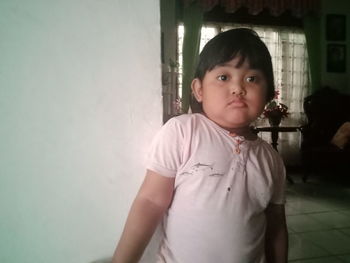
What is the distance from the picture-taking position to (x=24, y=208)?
47cm

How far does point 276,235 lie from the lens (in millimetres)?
566

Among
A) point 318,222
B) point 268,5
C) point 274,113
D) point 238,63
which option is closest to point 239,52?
point 238,63

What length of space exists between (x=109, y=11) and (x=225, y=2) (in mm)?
3355

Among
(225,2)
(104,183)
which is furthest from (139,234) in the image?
(225,2)

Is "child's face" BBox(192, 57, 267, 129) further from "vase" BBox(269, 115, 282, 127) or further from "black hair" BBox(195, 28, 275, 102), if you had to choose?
"vase" BBox(269, 115, 282, 127)

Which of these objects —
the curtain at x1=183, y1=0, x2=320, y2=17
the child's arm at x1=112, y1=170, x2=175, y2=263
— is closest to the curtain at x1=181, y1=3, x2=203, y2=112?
the curtain at x1=183, y1=0, x2=320, y2=17

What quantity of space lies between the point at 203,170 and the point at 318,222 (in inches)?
76.8

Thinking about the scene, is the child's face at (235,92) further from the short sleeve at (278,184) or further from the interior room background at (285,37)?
the interior room background at (285,37)

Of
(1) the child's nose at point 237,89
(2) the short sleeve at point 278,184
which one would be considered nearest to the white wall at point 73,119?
(1) the child's nose at point 237,89

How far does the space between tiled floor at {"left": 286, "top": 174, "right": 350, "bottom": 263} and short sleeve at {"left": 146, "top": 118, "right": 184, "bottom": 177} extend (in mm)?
1354

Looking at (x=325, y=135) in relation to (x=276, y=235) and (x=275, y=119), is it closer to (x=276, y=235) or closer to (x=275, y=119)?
(x=275, y=119)

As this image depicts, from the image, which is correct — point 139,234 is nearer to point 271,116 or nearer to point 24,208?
point 24,208

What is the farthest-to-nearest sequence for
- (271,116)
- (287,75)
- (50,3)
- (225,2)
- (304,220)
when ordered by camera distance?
(287,75) → (225,2) → (271,116) → (304,220) → (50,3)

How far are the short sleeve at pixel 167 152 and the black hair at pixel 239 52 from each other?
0.14 meters
